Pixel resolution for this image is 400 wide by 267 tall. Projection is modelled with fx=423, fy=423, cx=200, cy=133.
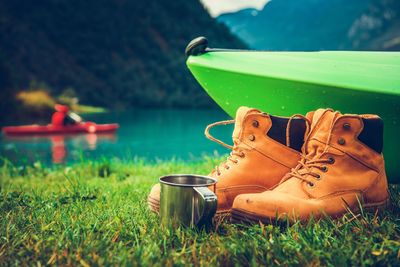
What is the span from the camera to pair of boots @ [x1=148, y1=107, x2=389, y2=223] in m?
1.44

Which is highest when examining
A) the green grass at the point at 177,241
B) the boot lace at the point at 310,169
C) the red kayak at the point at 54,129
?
the boot lace at the point at 310,169

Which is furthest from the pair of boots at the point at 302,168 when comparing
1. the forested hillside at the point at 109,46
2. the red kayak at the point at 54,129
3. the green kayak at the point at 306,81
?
the forested hillside at the point at 109,46

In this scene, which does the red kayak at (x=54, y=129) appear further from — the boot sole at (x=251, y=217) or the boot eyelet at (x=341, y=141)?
the boot eyelet at (x=341, y=141)

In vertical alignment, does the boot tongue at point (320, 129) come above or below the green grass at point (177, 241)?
above

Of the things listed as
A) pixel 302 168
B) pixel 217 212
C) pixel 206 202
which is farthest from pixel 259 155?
pixel 206 202

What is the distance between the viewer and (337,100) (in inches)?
79.3

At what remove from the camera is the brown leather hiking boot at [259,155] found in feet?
5.23

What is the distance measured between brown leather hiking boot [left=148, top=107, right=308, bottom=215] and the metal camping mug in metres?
0.20

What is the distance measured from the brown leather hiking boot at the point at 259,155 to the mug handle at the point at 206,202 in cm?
25

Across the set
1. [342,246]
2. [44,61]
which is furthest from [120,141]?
[44,61]

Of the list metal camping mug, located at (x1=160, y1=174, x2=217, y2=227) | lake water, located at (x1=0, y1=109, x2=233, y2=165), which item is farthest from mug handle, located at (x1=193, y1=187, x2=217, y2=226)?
lake water, located at (x1=0, y1=109, x2=233, y2=165)

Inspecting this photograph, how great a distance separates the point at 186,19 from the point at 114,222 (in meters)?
41.4

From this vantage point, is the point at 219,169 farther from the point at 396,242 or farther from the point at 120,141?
the point at 120,141

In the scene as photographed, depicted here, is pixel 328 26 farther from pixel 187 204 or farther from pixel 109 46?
pixel 187 204
